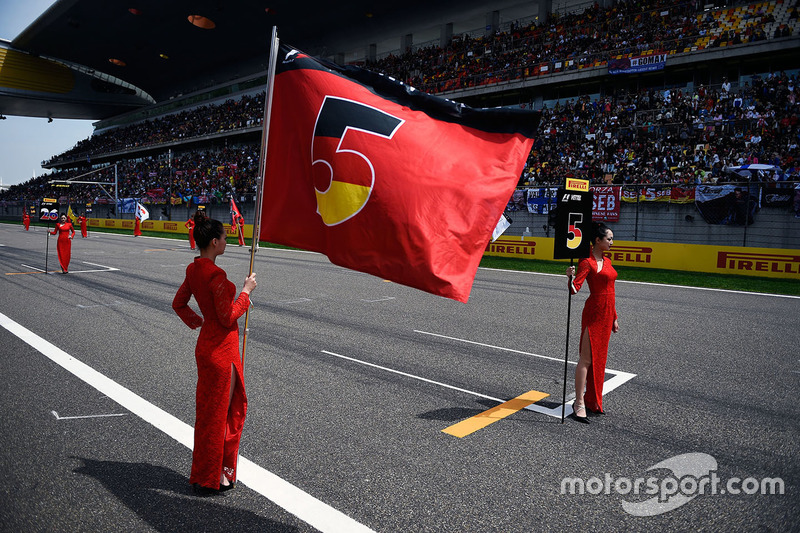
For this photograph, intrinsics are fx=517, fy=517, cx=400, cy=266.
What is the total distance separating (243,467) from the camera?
384cm

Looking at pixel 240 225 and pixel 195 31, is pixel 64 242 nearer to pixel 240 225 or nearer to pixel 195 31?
pixel 240 225

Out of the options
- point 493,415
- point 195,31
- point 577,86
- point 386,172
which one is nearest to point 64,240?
point 493,415

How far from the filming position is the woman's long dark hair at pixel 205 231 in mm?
3371

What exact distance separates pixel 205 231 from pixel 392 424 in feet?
7.81

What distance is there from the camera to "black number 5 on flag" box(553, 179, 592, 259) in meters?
4.71

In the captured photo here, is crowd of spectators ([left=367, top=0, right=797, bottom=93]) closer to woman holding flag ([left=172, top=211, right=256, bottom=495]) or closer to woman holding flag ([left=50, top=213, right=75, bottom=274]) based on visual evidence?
woman holding flag ([left=50, top=213, right=75, bottom=274])

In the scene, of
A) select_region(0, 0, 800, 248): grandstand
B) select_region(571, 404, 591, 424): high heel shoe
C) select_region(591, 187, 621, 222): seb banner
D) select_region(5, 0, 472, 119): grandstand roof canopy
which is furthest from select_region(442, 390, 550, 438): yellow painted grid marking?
select_region(5, 0, 472, 119): grandstand roof canopy

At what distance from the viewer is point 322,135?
3.40m

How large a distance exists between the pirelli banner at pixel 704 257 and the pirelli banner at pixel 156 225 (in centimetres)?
2133

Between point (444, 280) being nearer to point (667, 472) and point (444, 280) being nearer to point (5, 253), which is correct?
point (667, 472)

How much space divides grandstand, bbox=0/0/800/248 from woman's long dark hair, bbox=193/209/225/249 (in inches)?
706

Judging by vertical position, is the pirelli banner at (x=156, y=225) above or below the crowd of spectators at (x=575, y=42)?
below

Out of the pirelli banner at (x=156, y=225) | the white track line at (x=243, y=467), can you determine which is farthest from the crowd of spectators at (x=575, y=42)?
the white track line at (x=243, y=467)

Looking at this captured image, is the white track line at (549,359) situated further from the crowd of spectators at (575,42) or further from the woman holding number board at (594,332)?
the crowd of spectators at (575,42)
